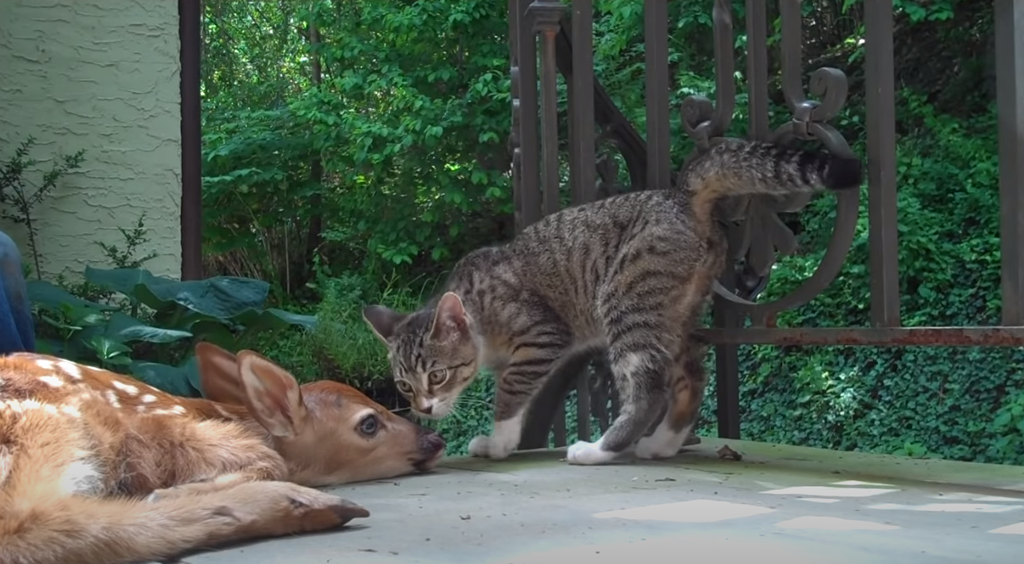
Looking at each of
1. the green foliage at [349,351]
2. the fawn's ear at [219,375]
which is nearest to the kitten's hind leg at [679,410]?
the fawn's ear at [219,375]

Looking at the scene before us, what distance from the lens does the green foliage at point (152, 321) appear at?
15.3 ft

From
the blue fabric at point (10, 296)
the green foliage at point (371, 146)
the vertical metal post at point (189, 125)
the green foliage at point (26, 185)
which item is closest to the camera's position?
the blue fabric at point (10, 296)

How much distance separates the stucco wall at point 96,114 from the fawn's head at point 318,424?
3014 millimetres

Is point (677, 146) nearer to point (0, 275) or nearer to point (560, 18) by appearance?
point (560, 18)

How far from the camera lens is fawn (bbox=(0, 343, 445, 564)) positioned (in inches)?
85.2

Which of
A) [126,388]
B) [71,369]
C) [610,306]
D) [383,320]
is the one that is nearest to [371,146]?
[383,320]

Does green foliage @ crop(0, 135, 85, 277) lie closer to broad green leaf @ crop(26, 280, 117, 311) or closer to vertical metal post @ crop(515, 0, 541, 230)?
broad green leaf @ crop(26, 280, 117, 311)

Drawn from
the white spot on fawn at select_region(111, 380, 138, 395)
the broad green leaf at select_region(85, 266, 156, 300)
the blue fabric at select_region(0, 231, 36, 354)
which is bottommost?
the white spot on fawn at select_region(111, 380, 138, 395)

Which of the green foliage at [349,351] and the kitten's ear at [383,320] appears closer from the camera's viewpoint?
the kitten's ear at [383,320]

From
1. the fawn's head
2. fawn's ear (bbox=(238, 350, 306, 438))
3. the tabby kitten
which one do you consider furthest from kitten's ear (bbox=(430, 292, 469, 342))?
fawn's ear (bbox=(238, 350, 306, 438))

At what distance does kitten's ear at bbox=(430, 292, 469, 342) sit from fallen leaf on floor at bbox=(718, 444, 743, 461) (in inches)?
41.1

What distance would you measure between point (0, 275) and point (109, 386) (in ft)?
1.57

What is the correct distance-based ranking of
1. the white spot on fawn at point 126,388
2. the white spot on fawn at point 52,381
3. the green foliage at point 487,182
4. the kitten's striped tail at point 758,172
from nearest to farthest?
1. the white spot on fawn at point 52,381
2. the white spot on fawn at point 126,388
3. the kitten's striped tail at point 758,172
4. the green foliage at point 487,182

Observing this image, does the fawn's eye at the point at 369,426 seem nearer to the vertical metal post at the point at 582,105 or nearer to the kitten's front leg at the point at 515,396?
the kitten's front leg at the point at 515,396
